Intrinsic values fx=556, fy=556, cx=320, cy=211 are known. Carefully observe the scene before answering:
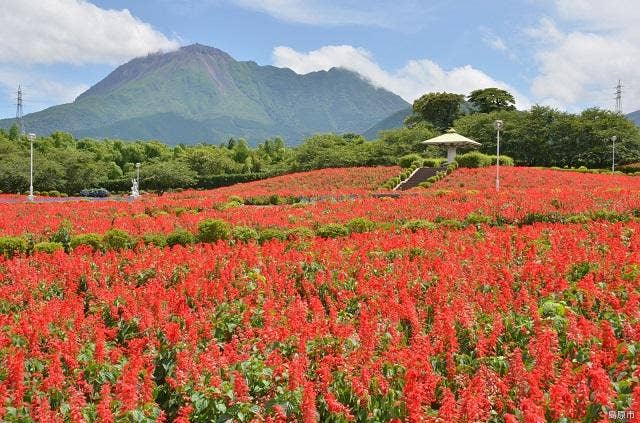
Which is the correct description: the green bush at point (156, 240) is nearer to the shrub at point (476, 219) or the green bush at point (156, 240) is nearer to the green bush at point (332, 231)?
the green bush at point (332, 231)

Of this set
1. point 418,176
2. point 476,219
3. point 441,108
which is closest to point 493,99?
point 441,108

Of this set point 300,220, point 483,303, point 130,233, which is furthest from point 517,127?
point 483,303

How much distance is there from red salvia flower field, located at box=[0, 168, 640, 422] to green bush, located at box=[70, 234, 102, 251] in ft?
3.51

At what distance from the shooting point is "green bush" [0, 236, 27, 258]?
1120 centimetres

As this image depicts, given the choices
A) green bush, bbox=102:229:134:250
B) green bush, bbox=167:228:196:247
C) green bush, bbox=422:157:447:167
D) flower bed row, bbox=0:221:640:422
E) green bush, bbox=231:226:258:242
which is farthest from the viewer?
green bush, bbox=422:157:447:167

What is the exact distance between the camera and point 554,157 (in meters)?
44.5

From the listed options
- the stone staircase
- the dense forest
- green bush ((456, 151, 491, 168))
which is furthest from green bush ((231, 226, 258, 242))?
the dense forest

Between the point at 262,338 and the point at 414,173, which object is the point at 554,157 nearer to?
the point at 414,173

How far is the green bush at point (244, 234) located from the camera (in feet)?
40.5

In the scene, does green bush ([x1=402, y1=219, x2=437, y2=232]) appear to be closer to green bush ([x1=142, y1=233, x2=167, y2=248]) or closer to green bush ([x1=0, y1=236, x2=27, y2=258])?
green bush ([x1=142, y1=233, x2=167, y2=248])

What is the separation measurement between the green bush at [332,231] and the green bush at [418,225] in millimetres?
1392

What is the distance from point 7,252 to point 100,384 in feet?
27.1

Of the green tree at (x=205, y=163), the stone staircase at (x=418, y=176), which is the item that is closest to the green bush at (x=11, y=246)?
the stone staircase at (x=418, y=176)

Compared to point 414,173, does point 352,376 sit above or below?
below
